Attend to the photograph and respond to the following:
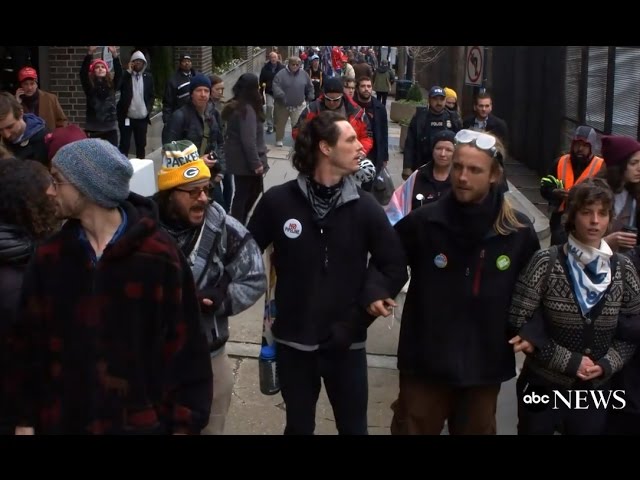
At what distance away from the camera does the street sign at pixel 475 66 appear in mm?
10578

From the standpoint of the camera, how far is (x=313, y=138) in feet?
13.0

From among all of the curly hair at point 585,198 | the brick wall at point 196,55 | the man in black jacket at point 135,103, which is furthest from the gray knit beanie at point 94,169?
the brick wall at point 196,55

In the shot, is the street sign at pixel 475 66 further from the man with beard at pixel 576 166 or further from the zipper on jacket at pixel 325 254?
the zipper on jacket at pixel 325 254

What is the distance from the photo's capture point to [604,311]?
12.6ft

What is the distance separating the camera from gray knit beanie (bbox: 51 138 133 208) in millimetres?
2762

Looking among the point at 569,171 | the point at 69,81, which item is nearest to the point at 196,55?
the point at 69,81

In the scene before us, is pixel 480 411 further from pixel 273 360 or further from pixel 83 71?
pixel 83 71

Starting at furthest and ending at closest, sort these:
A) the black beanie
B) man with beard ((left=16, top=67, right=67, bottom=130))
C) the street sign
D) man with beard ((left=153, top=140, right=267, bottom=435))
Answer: the street sign
man with beard ((left=16, top=67, right=67, bottom=130))
the black beanie
man with beard ((left=153, top=140, right=267, bottom=435))

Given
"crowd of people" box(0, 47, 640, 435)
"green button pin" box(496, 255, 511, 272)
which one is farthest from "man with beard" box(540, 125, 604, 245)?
"green button pin" box(496, 255, 511, 272)

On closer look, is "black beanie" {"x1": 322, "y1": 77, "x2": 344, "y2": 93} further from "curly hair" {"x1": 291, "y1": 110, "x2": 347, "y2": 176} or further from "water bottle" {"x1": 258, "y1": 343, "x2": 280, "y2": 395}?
"water bottle" {"x1": 258, "y1": 343, "x2": 280, "y2": 395}

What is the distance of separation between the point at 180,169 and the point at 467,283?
4.41 feet

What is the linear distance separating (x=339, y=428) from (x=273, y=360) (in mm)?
452

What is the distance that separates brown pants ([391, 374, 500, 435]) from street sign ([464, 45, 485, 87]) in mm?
7274

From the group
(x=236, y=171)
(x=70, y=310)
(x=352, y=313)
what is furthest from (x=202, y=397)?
(x=236, y=171)
